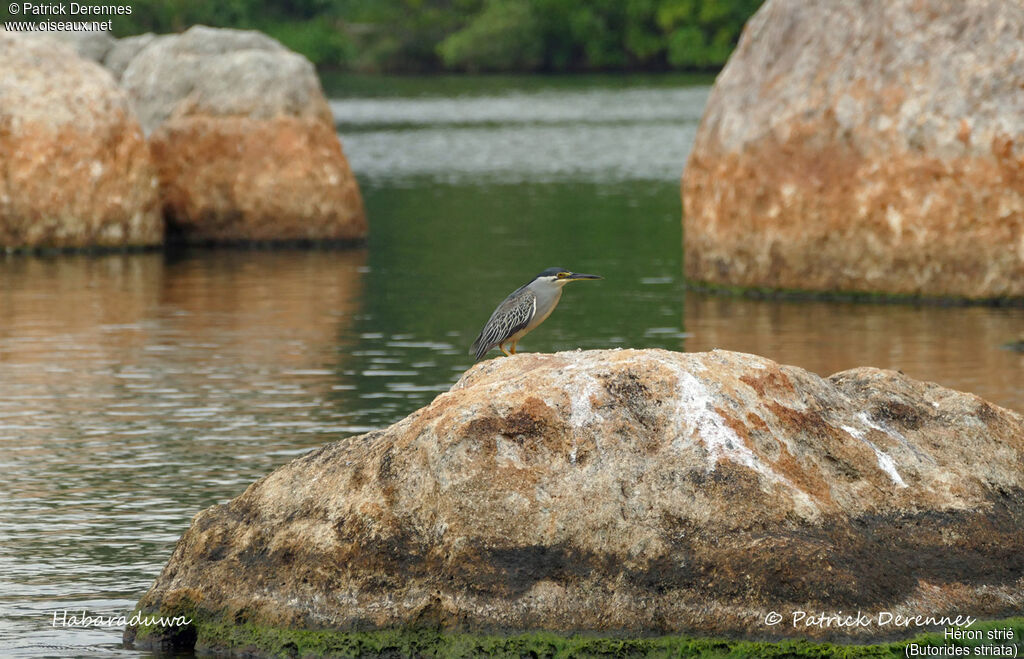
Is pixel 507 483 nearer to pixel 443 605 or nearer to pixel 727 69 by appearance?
pixel 443 605

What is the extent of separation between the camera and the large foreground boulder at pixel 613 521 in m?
7.93

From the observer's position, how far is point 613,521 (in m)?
8.06

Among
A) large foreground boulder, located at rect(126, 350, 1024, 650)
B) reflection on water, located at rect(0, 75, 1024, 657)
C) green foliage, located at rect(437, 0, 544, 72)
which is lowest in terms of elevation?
green foliage, located at rect(437, 0, 544, 72)

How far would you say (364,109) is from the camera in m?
69.3

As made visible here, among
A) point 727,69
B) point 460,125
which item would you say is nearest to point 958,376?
point 727,69

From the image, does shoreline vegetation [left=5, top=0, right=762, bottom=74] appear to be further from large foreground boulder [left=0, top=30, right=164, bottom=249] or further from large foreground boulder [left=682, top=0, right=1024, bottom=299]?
large foreground boulder [left=682, top=0, right=1024, bottom=299]

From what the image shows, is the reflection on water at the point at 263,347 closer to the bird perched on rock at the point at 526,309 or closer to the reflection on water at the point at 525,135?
the bird perched on rock at the point at 526,309

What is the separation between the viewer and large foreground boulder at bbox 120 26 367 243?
85.3 ft

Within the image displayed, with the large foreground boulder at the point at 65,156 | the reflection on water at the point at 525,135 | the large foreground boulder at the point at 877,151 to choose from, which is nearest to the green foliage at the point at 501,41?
the reflection on water at the point at 525,135

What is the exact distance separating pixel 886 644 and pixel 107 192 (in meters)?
18.6

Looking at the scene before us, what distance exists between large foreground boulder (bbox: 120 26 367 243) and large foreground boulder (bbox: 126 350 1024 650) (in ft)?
57.5

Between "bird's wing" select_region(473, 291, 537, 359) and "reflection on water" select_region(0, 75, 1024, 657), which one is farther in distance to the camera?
"bird's wing" select_region(473, 291, 537, 359)

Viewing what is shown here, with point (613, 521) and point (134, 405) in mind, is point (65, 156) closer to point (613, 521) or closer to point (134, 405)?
point (134, 405)

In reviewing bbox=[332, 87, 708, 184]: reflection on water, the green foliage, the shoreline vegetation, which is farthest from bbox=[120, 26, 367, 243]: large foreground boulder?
the green foliage
